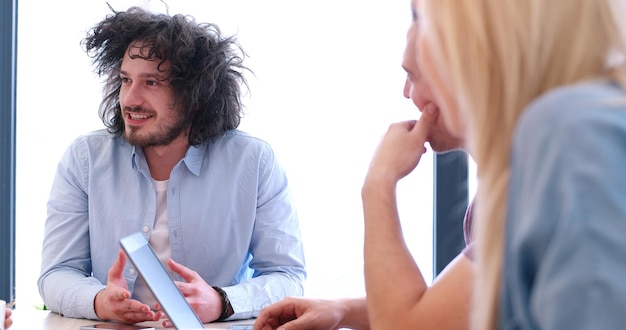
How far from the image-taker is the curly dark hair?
2.76 metres

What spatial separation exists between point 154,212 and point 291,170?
76cm

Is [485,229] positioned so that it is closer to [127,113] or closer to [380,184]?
[380,184]

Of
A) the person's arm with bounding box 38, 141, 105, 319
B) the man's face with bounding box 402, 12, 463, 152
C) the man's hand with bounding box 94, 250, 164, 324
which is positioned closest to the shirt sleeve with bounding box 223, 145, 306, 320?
the man's hand with bounding box 94, 250, 164, 324

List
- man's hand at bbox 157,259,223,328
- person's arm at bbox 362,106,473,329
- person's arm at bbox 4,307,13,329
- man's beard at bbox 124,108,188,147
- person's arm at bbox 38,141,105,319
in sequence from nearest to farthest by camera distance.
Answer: person's arm at bbox 362,106,473,329, person's arm at bbox 4,307,13,329, man's hand at bbox 157,259,223,328, person's arm at bbox 38,141,105,319, man's beard at bbox 124,108,188,147

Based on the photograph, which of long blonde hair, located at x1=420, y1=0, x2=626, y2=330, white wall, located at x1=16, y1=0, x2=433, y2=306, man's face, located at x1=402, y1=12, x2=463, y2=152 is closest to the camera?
long blonde hair, located at x1=420, y1=0, x2=626, y2=330

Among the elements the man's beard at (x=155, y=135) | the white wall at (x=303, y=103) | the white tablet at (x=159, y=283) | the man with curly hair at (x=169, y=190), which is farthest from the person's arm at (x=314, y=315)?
the white wall at (x=303, y=103)

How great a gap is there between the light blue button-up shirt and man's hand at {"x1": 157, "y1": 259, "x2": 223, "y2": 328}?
0.32 metres

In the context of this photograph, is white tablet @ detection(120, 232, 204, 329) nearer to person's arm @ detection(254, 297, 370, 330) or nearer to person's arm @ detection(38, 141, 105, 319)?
person's arm @ detection(254, 297, 370, 330)

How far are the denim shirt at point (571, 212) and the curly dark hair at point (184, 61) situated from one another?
2.12 meters

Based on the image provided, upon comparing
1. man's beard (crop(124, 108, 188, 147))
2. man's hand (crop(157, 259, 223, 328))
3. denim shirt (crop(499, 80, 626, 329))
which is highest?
denim shirt (crop(499, 80, 626, 329))

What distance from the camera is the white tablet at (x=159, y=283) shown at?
1683 millimetres

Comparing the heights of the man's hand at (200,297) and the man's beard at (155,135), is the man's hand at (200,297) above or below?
below

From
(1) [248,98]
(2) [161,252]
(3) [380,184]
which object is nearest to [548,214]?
(3) [380,184]

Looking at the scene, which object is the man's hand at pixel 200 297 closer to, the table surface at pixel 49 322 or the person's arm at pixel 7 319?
the table surface at pixel 49 322
